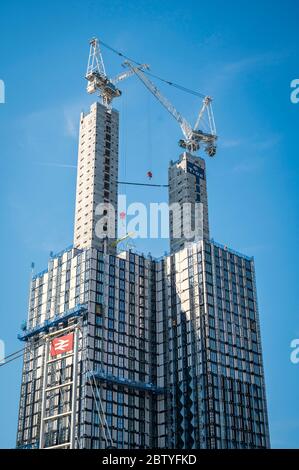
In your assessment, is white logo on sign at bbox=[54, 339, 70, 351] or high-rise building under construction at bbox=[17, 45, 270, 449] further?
high-rise building under construction at bbox=[17, 45, 270, 449]

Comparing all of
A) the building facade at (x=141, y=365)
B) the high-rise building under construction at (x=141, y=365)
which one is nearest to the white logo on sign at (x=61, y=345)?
the building facade at (x=141, y=365)

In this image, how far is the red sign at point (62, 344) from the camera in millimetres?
81875

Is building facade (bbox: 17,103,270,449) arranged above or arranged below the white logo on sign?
above

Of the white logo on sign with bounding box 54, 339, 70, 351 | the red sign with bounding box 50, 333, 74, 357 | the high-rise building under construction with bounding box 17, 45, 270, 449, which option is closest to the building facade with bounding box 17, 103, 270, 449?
the high-rise building under construction with bounding box 17, 45, 270, 449

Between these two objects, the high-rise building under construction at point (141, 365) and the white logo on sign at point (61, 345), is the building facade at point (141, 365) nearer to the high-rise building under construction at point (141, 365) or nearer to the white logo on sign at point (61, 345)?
the high-rise building under construction at point (141, 365)

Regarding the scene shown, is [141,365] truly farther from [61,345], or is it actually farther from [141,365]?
[61,345]

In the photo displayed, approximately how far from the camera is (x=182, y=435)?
178m

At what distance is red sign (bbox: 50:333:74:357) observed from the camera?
81875 mm

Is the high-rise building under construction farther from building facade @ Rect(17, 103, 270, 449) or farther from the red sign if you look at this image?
the red sign

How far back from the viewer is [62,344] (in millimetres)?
83250
